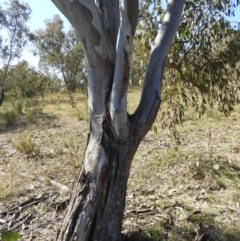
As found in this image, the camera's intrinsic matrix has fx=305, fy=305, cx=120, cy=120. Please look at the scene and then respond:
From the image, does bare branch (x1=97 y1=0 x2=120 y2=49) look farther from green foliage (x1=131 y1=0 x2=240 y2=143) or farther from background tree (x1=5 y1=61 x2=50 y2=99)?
background tree (x1=5 y1=61 x2=50 y2=99)

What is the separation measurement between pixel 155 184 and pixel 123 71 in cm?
224

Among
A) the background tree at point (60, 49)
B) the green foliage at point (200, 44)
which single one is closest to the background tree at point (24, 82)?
the background tree at point (60, 49)

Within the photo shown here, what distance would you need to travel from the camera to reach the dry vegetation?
2.90 m

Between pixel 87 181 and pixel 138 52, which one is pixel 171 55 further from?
pixel 87 181

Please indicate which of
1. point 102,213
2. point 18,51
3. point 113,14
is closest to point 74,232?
point 102,213

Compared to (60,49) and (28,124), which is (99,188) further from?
(60,49)

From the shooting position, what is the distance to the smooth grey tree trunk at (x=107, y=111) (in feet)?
7.18

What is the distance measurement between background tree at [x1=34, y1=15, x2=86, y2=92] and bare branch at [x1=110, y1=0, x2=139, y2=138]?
1657 cm

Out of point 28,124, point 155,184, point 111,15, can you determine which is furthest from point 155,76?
point 28,124

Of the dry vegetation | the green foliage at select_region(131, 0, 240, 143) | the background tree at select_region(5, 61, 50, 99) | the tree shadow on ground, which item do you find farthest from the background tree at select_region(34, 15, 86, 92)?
the green foliage at select_region(131, 0, 240, 143)

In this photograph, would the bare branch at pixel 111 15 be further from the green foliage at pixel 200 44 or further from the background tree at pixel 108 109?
the green foliage at pixel 200 44

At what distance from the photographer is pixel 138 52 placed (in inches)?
167

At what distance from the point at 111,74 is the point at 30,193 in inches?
92.0

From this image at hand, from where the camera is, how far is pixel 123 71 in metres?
2.19
